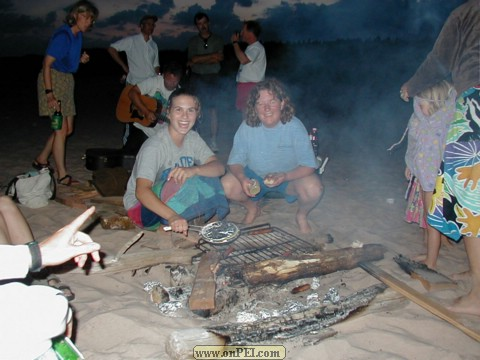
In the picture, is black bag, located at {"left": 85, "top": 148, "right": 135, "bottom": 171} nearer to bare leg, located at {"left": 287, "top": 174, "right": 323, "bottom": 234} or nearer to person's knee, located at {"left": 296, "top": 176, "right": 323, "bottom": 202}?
bare leg, located at {"left": 287, "top": 174, "right": 323, "bottom": 234}

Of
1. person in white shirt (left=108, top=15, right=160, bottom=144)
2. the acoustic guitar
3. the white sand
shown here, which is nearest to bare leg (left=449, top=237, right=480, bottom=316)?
the white sand

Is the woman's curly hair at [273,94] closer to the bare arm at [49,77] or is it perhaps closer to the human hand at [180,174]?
the human hand at [180,174]

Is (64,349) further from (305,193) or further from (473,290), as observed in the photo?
(305,193)

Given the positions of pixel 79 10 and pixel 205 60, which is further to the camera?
pixel 205 60

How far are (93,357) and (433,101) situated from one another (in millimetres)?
2758

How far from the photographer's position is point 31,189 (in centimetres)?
407

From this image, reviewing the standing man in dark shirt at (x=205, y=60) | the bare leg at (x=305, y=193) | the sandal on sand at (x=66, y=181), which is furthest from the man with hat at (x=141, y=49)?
the bare leg at (x=305, y=193)

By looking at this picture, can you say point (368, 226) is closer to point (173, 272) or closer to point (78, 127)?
point (173, 272)

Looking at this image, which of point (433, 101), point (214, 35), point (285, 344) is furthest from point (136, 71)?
point (285, 344)

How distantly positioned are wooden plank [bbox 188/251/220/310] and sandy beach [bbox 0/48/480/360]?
18 centimetres

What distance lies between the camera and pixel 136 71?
586cm

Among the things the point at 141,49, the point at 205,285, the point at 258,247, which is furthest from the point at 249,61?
the point at 205,285

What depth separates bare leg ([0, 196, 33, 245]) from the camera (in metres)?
2.37

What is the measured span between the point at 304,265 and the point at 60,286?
1672 millimetres
